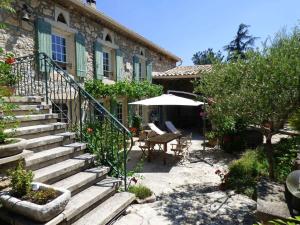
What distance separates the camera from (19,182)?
2939mm

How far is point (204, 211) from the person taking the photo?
429 centimetres

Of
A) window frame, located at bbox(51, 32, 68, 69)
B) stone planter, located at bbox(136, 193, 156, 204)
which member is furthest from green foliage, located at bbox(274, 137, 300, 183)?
window frame, located at bbox(51, 32, 68, 69)

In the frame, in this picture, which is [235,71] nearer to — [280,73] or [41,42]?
[280,73]

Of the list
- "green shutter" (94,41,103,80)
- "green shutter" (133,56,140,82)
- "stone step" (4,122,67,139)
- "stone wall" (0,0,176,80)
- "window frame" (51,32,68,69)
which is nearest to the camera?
"stone step" (4,122,67,139)

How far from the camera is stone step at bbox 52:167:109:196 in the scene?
3.67 meters

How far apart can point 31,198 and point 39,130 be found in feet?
5.88

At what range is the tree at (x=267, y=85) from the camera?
156 inches

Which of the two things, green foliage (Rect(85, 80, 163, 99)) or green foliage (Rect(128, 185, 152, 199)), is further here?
green foliage (Rect(85, 80, 163, 99))

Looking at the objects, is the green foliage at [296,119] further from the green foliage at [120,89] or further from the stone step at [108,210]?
the green foliage at [120,89]

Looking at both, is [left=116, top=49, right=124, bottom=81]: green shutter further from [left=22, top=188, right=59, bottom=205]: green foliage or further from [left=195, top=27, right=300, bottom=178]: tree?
[left=22, top=188, right=59, bottom=205]: green foliage

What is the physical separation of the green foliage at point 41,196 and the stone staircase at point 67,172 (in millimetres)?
215

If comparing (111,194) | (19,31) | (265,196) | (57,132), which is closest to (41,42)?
(19,31)

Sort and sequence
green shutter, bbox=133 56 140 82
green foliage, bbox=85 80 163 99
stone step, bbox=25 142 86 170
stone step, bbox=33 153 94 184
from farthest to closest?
green shutter, bbox=133 56 140 82, green foliage, bbox=85 80 163 99, stone step, bbox=25 142 86 170, stone step, bbox=33 153 94 184

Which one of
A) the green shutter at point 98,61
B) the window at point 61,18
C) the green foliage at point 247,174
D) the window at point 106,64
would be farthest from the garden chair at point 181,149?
the window at point 61,18
